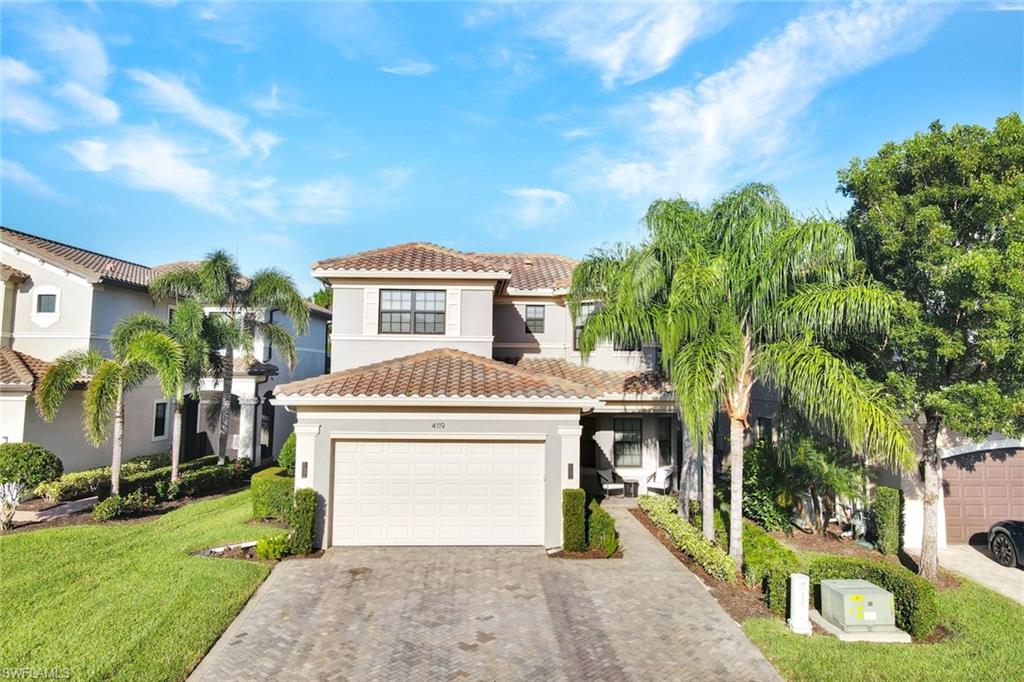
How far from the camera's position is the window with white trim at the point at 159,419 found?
69.2 ft

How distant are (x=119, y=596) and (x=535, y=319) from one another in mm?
13051

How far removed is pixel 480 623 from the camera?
27.3 ft

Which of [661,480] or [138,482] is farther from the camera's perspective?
[661,480]

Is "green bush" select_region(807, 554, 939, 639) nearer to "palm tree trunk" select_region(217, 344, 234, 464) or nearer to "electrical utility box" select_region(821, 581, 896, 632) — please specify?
"electrical utility box" select_region(821, 581, 896, 632)

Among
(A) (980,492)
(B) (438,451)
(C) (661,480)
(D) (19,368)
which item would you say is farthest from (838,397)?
Answer: (D) (19,368)

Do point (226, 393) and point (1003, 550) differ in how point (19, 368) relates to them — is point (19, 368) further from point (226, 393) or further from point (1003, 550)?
point (1003, 550)

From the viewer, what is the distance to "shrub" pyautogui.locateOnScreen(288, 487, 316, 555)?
36.2 feet

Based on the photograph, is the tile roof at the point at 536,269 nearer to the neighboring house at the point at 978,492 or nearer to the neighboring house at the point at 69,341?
the neighboring house at the point at 978,492

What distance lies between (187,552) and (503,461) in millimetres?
6725

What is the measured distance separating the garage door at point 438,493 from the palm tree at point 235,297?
8452mm

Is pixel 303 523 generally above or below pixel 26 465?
below

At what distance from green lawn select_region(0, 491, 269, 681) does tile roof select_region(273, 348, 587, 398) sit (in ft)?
12.2

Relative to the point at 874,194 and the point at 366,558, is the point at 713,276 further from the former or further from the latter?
the point at 366,558

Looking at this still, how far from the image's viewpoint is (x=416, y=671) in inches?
273
